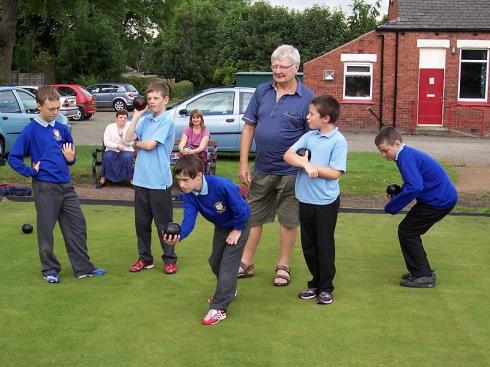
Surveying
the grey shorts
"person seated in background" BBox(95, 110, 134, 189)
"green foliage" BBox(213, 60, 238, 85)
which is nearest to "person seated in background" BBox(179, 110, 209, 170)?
"person seated in background" BBox(95, 110, 134, 189)

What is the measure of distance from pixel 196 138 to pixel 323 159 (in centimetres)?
654

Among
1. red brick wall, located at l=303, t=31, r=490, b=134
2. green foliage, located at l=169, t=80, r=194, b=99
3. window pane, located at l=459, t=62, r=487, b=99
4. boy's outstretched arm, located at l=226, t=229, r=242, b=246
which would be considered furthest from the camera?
green foliage, located at l=169, t=80, r=194, b=99

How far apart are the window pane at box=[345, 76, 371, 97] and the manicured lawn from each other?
942 cm

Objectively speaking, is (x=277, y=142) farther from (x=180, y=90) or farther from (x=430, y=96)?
(x=180, y=90)

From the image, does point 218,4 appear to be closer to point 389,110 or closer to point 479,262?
point 389,110

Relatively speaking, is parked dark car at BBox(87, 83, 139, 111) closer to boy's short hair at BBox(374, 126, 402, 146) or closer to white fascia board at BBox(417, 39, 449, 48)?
white fascia board at BBox(417, 39, 449, 48)

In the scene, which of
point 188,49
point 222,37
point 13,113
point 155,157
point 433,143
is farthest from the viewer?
point 188,49

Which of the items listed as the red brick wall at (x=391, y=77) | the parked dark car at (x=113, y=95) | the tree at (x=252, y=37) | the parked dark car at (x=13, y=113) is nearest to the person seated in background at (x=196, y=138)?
the parked dark car at (x=13, y=113)

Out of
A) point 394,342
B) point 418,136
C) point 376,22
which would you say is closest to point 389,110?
point 418,136

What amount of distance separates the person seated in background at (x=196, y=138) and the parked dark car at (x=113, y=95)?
24.7 meters

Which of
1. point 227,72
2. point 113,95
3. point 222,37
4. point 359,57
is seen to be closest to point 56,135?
point 359,57

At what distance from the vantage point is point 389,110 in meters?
25.4

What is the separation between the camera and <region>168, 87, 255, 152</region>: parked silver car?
15078 mm

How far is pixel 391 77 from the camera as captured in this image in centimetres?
2516
